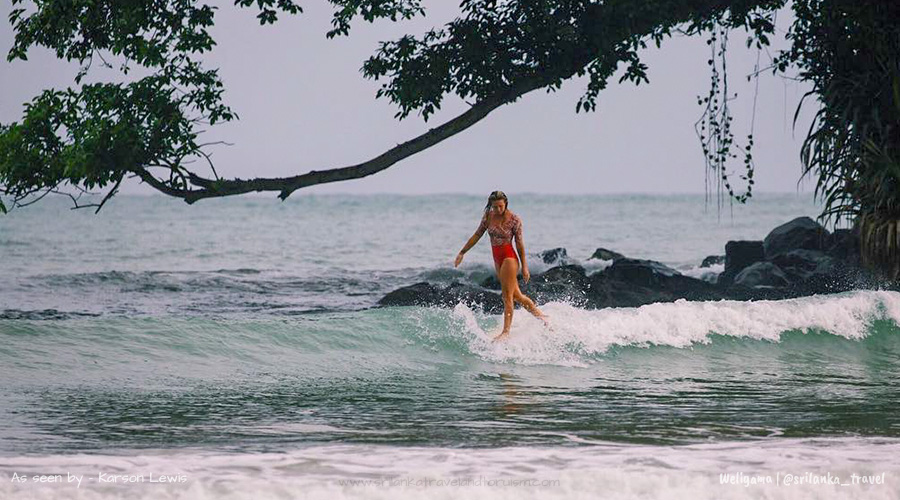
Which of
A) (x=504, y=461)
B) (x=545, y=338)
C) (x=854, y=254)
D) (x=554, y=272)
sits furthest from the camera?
(x=554, y=272)

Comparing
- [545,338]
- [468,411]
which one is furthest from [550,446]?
[545,338]

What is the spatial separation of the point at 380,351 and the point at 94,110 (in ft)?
16.3

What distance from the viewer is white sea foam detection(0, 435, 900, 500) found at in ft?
23.9

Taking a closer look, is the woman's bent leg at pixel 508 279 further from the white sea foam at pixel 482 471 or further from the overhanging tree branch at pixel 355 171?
the white sea foam at pixel 482 471

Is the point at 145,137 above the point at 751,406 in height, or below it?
above

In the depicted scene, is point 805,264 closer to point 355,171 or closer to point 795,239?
point 795,239

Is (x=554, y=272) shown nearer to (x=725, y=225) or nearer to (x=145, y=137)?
(x=145, y=137)

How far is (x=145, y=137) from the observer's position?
51.4 feet

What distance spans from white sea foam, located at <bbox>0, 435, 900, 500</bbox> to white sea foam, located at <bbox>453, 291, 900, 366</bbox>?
477 cm

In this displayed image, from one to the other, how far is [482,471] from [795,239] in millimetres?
16045

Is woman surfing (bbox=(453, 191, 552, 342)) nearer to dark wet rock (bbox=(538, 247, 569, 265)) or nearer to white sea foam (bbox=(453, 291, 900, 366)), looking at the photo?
white sea foam (bbox=(453, 291, 900, 366))

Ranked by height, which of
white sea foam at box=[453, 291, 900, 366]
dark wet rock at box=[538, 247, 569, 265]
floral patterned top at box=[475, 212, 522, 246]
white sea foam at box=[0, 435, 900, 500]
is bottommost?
white sea foam at box=[0, 435, 900, 500]

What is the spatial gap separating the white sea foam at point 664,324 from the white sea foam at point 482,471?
4.77 metres

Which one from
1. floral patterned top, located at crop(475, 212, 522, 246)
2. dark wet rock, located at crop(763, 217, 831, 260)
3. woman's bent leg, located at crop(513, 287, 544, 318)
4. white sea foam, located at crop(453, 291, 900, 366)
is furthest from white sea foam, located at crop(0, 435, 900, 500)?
dark wet rock, located at crop(763, 217, 831, 260)
